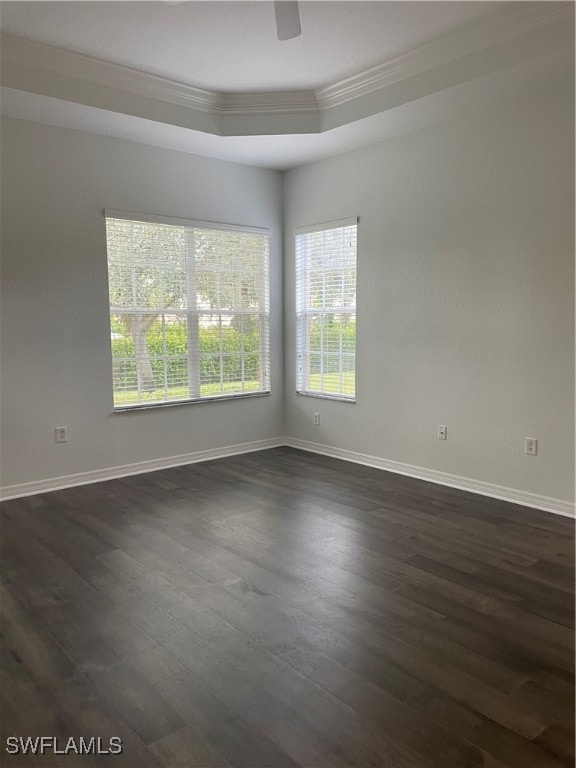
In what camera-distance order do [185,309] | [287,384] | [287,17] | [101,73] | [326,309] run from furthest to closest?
1. [287,384]
2. [326,309]
3. [185,309]
4. [101,73]
5. [287,17]

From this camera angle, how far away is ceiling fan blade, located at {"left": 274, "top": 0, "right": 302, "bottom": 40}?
2193mm

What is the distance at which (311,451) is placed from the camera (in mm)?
5449

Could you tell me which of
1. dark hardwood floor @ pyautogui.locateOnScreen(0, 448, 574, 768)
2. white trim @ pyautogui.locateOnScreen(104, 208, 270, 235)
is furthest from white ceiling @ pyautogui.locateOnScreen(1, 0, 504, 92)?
dark hardwood floor @ pyautogui.locateOnScreen(0, 448, 574, 768)

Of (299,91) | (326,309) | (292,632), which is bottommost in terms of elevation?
(292,632)

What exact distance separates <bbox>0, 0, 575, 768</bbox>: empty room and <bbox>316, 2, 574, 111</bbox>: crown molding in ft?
0.05

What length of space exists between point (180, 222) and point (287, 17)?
2681mm

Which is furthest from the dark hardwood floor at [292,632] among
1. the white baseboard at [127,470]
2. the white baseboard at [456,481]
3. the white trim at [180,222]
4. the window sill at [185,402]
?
the white trim at [180,222]

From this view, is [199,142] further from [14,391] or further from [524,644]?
[524,644]

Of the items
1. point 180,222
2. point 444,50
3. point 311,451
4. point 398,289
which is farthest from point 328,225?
point 311,451

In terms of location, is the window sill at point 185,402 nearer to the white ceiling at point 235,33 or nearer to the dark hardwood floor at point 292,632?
the dark hardwood floor at point 292,632

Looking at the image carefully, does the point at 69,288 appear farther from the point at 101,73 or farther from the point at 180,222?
the point at 101,73

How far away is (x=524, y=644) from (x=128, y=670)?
1.51 metres

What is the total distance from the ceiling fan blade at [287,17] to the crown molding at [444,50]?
1.44 m

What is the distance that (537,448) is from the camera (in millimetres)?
3736
